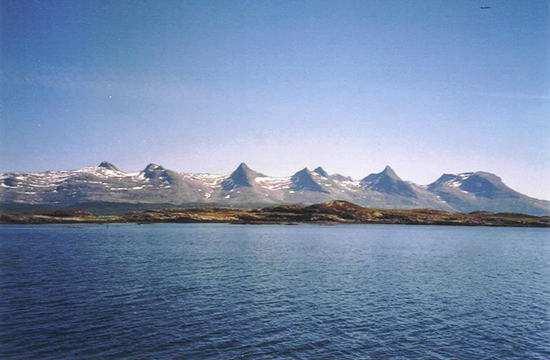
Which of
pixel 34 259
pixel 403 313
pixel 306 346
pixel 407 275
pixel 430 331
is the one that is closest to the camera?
pixel 306 346

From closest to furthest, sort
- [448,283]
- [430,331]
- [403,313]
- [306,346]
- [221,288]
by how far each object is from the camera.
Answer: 1. [306,346]
2. [430,331]
3. [403,313]
4. [221,288]
5. [448,283]

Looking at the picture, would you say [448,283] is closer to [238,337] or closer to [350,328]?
[350,328]

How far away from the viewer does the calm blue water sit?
39375 mm

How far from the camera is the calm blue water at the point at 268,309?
39.4 m

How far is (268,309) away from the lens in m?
53.2

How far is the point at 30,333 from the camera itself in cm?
4203

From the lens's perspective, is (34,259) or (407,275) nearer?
(407,275)

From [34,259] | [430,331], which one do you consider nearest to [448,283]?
[430,331]

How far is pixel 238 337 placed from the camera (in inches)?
1652

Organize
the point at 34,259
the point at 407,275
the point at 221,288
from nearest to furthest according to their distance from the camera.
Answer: the point at 221,288 → the point at 407,275 → the point at 34,259

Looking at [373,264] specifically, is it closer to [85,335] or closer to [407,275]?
[407,275]

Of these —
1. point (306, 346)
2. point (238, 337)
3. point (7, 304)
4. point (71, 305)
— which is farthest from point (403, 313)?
point (7, 304)

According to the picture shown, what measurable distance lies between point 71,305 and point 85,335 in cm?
1344

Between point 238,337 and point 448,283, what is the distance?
4637 centimetres
